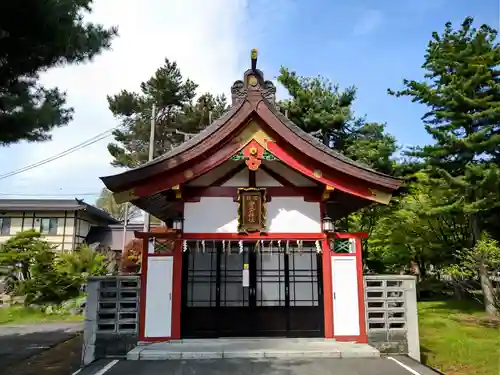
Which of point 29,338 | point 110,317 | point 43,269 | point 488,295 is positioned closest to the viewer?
point 110,317

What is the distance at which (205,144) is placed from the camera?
744cm

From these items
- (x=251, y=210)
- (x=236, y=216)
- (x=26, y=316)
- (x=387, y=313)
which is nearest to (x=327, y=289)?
(x=387, y=313)

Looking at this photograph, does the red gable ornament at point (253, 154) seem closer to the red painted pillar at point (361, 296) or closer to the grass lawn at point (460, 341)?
the red painted pillar at point (361, 296)

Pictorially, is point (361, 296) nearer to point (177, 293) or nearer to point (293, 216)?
point (293, 216)

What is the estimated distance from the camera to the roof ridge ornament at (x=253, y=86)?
764 cm

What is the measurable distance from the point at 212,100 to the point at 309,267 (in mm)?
17950

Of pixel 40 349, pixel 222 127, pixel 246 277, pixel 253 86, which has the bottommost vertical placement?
pixel 40 349

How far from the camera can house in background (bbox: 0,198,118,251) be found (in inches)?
1025

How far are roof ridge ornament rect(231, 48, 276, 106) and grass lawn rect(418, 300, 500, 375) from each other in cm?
614

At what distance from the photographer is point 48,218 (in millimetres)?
26484

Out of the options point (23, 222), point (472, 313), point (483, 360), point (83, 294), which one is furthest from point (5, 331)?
point (23, 222)

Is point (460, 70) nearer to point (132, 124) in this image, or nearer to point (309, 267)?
point (309, 267)

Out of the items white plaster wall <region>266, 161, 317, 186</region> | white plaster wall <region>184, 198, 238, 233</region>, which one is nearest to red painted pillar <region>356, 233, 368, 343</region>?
white plaster wall <region>266, 161, 317, 186</region>

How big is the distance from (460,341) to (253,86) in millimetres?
7231
